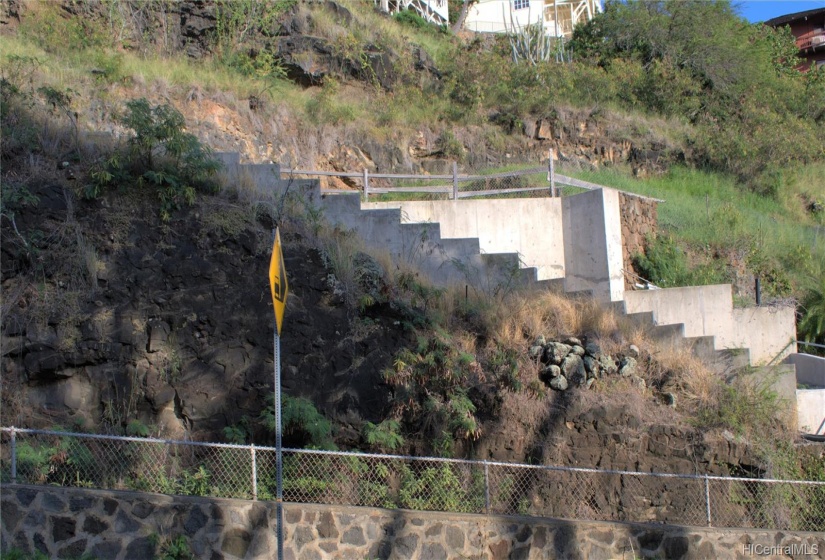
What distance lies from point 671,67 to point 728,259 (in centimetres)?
1256

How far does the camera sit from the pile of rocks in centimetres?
1191

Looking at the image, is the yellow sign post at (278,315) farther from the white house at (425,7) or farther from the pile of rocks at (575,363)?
the white house at (425,7)

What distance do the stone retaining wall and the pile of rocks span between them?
2.52 meters

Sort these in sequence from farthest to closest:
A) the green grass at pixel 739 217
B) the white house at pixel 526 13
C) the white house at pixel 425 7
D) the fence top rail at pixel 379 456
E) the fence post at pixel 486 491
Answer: the white house at pixel 526 13 → the white house at pixel 425 7 → the green grass at pixel 739 217 → the fence post at pixel 486 491 → the fence top rail at pixel 379 456

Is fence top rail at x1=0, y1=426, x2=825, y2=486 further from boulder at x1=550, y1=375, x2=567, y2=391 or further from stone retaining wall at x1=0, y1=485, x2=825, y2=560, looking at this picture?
boulder at x1=550, y1=375, x2=567, y2=391

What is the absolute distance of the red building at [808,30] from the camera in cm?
4906

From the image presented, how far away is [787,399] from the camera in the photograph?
42.5 feet

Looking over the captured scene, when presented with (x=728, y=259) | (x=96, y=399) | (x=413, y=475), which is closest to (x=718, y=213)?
(x=728, y=259)

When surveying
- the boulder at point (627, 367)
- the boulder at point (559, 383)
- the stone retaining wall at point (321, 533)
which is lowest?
the stone retaining wall at point (321, 533)

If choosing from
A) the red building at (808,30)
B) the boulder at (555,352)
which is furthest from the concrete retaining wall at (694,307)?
the red building at (808,30)

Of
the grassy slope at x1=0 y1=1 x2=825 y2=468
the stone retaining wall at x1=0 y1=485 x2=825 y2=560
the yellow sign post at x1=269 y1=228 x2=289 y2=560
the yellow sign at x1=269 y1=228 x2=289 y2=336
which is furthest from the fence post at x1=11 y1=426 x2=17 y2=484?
the grassy slope at x1=0 y1=1 x2=825 y2=468

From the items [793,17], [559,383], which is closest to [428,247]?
[559,383]

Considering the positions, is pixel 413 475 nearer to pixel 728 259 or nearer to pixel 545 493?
pixel 545 493

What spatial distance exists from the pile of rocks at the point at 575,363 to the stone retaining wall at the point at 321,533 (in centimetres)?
252
